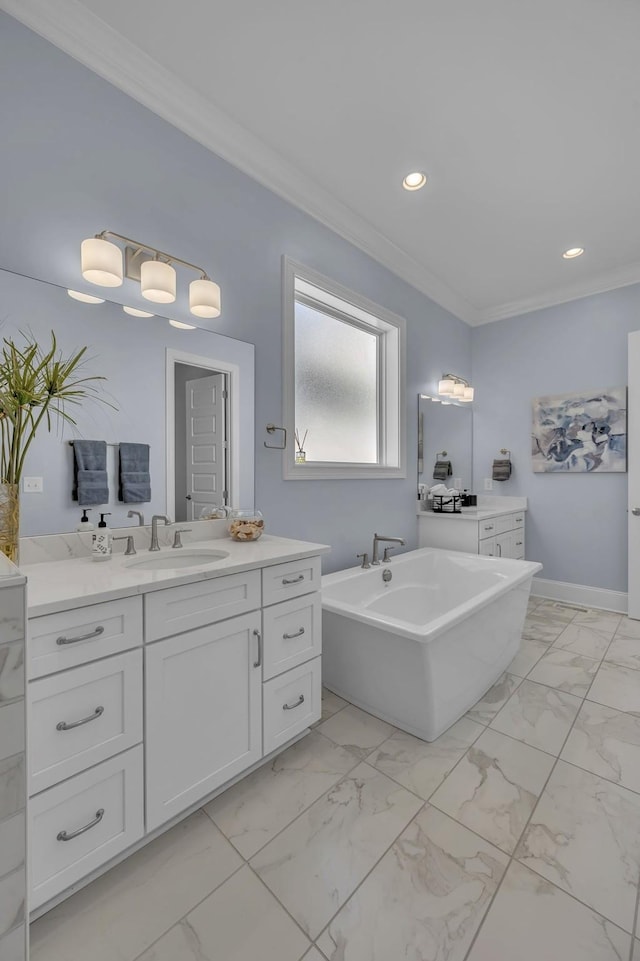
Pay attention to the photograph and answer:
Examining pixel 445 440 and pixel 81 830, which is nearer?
pixel 81 830

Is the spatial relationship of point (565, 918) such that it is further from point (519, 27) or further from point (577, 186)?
point (577, 186)

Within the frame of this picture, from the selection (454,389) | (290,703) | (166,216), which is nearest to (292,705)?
(290,703)

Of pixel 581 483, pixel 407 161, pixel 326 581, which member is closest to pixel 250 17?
pixel 407 161

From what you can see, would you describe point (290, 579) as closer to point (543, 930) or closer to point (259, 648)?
point (259, 648)

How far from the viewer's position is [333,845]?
126cm

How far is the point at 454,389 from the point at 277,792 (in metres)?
3.31

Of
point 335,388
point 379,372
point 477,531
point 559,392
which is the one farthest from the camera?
point 559,392

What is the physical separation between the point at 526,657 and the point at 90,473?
2648 mm

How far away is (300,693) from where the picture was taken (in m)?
1.65

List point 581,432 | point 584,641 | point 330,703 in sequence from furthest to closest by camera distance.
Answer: point 581,432 → point 584,641 → point 330,703

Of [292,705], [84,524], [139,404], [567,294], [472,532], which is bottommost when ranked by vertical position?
[292,705]

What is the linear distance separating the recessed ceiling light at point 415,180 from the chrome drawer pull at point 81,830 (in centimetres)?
307

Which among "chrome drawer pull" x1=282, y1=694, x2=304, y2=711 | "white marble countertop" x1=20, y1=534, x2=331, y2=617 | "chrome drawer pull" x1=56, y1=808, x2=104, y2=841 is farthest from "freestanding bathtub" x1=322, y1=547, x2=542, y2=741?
"chrome drawer pull" x1=56, y1=808, x2=104, y2=841

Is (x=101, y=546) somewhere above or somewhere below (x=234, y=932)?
above
